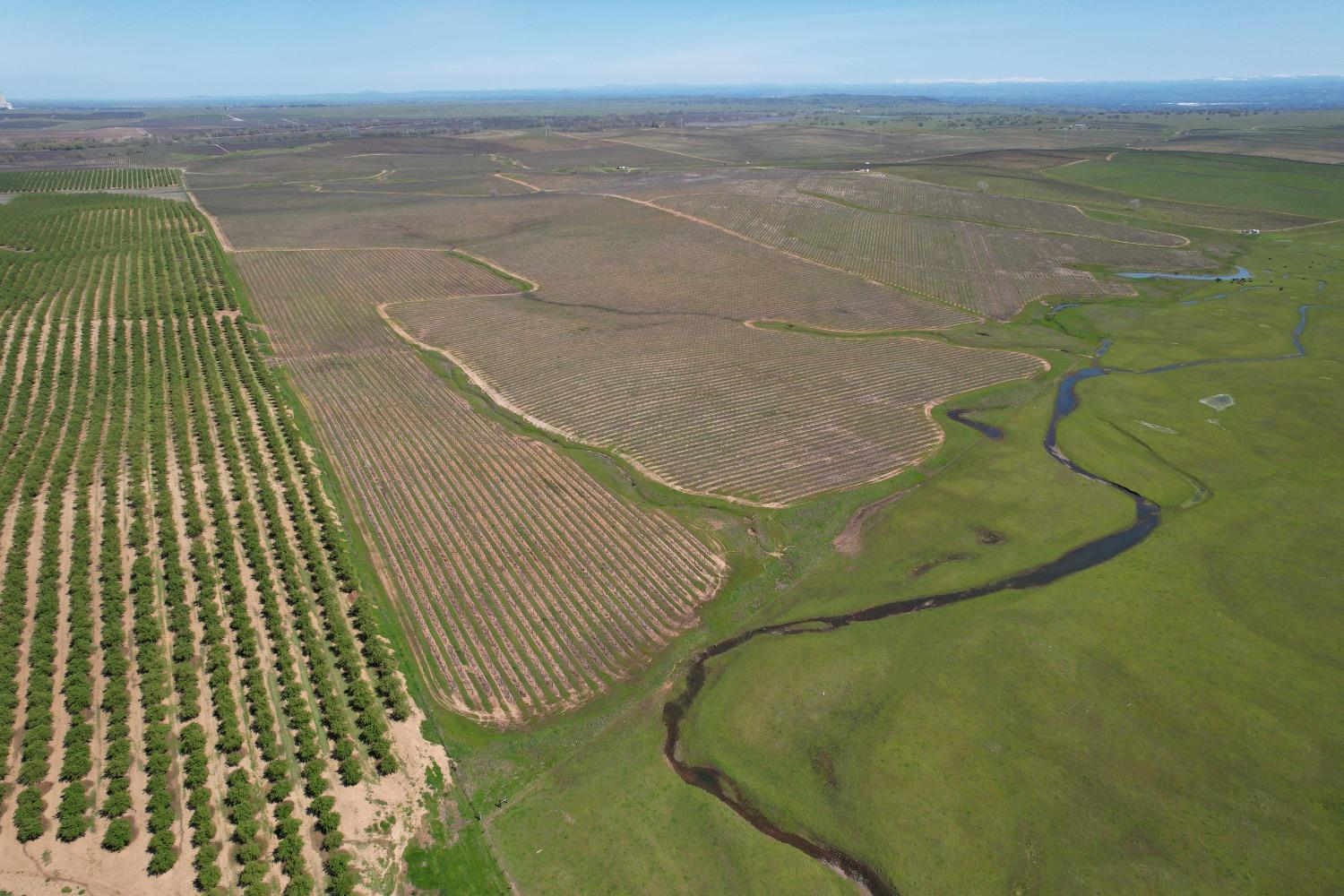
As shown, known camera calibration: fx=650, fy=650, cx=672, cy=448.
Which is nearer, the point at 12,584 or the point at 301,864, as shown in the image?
the point at 301,864

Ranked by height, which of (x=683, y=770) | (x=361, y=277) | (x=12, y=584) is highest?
(x=361, y=277)

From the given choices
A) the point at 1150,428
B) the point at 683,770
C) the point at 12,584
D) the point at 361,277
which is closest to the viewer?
the point at 683,770

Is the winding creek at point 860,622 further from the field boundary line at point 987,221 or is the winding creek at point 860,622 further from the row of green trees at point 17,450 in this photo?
the field boundary line at point 987,221

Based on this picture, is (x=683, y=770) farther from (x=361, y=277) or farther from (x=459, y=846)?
(x=361, y=277)

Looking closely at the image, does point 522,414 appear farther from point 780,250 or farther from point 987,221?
point 987,221

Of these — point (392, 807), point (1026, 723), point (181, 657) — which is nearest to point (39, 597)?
point (181, 657)

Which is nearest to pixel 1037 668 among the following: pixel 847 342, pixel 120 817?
pixel 120 817

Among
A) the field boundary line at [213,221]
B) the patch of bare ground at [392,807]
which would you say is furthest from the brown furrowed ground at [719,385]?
the field boundary line at [213,221]
